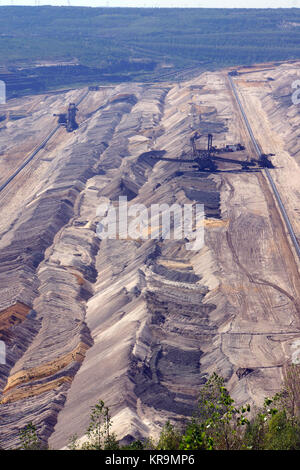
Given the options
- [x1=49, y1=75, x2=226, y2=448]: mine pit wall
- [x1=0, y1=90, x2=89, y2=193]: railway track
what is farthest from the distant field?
[x1=49, y1=75, x2=226, y2=448]: mine pit wall

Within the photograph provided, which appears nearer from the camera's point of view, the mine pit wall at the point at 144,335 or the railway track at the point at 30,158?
the mine pit wall at the point at 144,335

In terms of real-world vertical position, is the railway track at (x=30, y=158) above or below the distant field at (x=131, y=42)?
below

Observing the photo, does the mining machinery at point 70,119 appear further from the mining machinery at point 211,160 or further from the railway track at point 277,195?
the railway track at point 277,195

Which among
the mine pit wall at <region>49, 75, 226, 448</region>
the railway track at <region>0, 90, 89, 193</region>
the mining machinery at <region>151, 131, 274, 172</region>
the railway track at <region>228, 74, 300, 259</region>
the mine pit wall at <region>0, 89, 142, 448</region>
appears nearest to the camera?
the mine pit wall at <region>49, 75, 226, 448</region>

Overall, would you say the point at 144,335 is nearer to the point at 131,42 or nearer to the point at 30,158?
the point at 30,158

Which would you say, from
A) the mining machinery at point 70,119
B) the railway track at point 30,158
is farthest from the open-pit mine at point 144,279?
the mining machinery at point 70,119

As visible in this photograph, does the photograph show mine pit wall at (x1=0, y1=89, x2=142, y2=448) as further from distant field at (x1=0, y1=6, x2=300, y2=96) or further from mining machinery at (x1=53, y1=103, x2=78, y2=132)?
distant field at (x1=0, y1=6, x2=300, y2=96)
